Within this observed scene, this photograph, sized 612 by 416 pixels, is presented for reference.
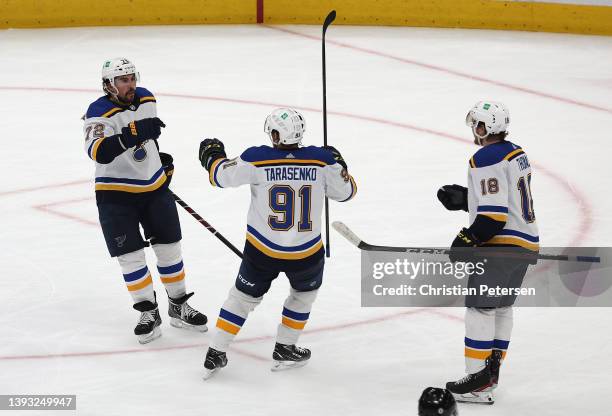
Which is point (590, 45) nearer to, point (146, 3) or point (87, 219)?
point (146, 3)

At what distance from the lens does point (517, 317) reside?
498 centimetres

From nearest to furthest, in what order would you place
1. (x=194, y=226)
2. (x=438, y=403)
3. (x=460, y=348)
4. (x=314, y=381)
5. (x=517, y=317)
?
(x=438, y=403) → (x=314, y=381) → (x=460, y=348) → (x=517, y=317) → (x=194, y=226)

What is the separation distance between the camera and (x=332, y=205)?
6508 millimetres

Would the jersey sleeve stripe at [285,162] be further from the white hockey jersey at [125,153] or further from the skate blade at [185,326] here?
the skate blade at [185,326]

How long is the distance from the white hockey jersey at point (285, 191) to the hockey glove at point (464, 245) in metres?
0.49

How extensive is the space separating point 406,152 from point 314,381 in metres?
3.46

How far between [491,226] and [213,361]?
119 centimetres

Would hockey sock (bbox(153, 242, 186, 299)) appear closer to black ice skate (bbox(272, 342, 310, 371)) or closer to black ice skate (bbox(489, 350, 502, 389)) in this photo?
black ice skate (bbox(272, 342, 310, 371))

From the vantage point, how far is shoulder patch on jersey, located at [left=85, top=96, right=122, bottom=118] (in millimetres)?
4570

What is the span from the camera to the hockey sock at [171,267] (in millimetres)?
4816

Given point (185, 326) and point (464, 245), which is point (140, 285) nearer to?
point (185, 326)

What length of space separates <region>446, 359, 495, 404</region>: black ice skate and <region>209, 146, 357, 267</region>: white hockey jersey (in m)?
0.73

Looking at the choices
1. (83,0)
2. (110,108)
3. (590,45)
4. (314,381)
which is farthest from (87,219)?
(590,45)

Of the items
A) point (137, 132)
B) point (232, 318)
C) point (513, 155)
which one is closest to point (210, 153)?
point (137, 132)
